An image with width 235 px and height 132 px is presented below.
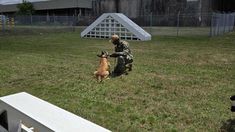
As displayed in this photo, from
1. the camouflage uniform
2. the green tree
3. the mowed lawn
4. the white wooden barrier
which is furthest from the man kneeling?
the green tree

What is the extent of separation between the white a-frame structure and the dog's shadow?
55.3 feet

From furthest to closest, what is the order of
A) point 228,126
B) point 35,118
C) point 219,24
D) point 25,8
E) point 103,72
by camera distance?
point 25,8
point 219,24
point 103,72
point 228,126
point 35,118

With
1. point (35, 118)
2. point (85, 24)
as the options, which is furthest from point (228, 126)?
point (85, 24)

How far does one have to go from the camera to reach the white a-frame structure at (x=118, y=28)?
862 inches

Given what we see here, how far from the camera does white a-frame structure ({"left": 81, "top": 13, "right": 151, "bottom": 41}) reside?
71.9 ft

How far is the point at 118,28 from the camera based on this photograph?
22656 millimetres

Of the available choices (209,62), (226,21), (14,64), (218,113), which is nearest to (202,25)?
(226,21)

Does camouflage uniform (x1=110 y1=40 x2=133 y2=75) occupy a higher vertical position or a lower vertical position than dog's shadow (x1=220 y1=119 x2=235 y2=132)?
higher

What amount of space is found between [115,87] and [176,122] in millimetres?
2680

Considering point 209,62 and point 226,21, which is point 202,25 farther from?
point 209,62

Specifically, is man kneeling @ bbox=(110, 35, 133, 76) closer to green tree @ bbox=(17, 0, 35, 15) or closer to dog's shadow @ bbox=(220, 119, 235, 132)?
dog's shadow @ bbox=(220, 119, 235, 132)

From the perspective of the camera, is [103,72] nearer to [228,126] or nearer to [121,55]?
[121,55]

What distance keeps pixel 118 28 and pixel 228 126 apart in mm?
18176

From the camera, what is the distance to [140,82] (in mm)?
8180
